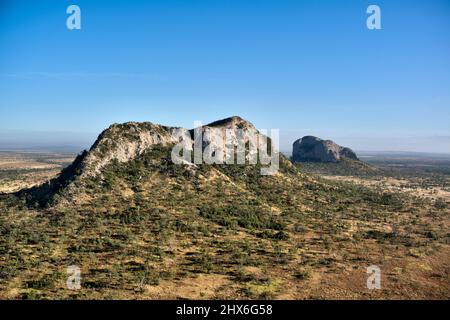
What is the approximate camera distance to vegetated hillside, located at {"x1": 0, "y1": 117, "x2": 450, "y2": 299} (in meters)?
23.4

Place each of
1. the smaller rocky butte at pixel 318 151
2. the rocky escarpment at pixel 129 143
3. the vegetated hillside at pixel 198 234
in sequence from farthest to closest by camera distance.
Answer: the smaller rocky butte at pixel 318 151 < the rocky escarpment at pixel 129 143 < the vegetated hillside at pixel 198 234

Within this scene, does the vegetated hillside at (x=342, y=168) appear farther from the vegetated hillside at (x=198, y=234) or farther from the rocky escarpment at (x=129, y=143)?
the vegetated hillside at (x=198, y=234)

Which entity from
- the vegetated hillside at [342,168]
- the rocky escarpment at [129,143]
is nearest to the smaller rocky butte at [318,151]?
the vegetated hillside at [342,168]

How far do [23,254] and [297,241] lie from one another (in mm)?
22644

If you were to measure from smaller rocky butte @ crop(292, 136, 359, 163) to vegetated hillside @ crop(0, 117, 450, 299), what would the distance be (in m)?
81.3

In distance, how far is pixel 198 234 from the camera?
3438cm

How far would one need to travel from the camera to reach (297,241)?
34.0 metres

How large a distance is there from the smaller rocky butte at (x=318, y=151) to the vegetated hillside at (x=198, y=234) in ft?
267

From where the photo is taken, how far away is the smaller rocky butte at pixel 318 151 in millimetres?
140375

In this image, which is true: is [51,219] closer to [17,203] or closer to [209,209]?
[17,203]

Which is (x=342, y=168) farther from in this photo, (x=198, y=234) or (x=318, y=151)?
(x=198, y=234)

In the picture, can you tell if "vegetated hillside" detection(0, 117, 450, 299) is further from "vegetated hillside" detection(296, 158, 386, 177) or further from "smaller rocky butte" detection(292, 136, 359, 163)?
"smaller rocky butte" detection(292, 136, 359, 163)

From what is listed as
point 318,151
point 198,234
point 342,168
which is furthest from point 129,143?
point 318,151

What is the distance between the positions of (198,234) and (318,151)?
380 feet
